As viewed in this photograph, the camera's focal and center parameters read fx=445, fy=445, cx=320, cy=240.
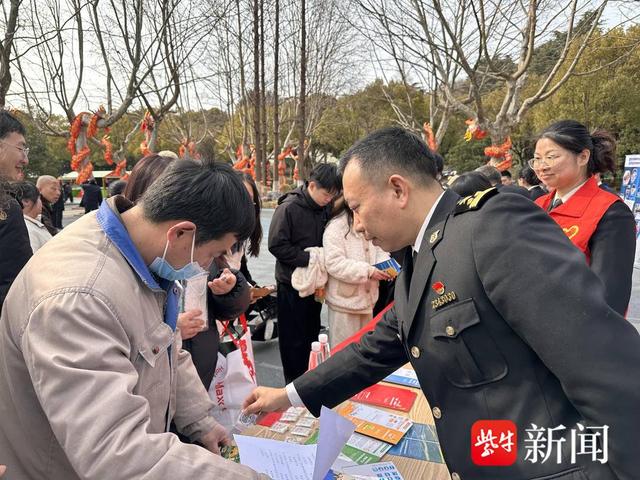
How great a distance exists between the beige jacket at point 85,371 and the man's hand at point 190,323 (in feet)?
2.38

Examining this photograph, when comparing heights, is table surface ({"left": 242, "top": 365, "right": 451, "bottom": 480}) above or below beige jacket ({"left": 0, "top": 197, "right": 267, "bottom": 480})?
below

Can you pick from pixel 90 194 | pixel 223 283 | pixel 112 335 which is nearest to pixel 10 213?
pixel 223 283

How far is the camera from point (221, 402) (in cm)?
196

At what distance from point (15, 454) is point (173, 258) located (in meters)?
0.56

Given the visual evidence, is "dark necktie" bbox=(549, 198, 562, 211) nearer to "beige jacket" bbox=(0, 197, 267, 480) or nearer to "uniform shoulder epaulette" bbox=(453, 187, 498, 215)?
"uniform shoulder epaulette" bbox=(453, 187, 498, 215)

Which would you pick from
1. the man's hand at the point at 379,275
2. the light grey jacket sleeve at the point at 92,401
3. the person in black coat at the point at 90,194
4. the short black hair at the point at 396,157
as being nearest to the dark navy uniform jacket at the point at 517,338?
the short black hair at the point at 396,157

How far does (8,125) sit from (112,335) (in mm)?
2155

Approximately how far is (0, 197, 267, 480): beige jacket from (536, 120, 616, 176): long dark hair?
2.26 m

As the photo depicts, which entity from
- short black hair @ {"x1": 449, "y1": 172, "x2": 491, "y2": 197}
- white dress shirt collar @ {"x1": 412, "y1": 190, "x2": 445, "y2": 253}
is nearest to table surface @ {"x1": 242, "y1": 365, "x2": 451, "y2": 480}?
white dress shirt collar @ {"x1": 412, "y1": 190, "x2": 445, "y2": 253}

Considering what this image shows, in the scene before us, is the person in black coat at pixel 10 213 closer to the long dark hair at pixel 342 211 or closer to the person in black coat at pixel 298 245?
the person in black coat at pixel 298 245

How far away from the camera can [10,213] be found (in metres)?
2.26

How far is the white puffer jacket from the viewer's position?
313cm

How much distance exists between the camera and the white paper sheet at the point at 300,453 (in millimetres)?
1177

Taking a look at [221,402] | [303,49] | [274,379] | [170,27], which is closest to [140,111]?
[303,49]
